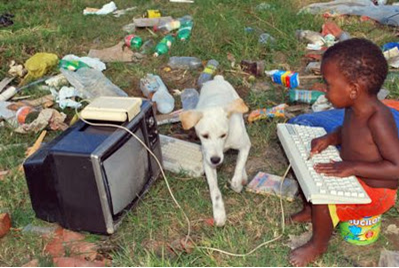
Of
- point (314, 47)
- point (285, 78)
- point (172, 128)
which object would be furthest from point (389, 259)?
point (314, 47)

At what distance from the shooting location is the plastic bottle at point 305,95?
188 inches

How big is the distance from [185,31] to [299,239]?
3.85 m

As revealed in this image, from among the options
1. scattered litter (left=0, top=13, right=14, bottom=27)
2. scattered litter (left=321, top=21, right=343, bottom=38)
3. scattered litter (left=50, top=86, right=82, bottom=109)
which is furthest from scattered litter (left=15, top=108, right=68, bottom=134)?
scattered litter (left=0, top=13, right=14, bottom=27)

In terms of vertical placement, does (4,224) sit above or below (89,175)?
below

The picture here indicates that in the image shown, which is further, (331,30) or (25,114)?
(331,30)

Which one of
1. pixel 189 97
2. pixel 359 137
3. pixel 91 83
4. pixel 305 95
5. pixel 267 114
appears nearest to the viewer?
pixel 359 137

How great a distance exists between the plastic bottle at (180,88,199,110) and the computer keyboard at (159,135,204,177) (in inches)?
32.8

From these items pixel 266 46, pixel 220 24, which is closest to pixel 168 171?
pixel 266 46

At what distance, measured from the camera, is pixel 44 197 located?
329 centimetres

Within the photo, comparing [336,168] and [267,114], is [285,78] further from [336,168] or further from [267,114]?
[336,168]

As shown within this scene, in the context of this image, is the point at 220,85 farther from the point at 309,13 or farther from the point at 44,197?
the point at 309,13

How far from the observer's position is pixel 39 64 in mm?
5797

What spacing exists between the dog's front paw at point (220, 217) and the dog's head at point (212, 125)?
0.30 metres

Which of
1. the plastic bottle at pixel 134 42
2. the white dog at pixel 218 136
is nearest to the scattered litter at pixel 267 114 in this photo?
the white dog at pixel 218 136
